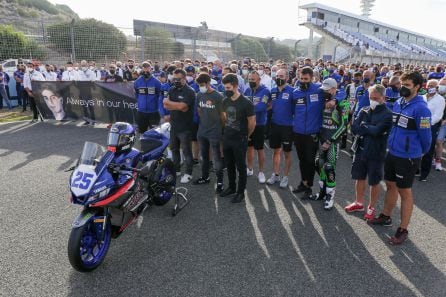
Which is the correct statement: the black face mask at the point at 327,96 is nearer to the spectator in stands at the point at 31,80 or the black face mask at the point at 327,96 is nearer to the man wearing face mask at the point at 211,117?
the man wearing face mask at the point at 211,117

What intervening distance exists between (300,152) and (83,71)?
11.5 m

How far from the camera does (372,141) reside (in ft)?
14.1

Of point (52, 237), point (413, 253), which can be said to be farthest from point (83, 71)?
point (413, 253)

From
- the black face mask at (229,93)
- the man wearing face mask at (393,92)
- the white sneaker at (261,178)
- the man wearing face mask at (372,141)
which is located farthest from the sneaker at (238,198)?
the man wearing face mask at (393,92)

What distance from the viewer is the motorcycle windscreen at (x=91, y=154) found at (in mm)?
3336

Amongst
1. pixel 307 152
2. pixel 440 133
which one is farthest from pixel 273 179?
pixel 440 133

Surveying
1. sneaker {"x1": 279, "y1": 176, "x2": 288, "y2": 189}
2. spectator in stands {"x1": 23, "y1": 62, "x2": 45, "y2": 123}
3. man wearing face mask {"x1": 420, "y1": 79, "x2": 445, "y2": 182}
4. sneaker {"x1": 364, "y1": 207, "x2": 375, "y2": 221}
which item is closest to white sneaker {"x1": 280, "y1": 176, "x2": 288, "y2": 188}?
sneaker {"x1": 279, "y1": 176, "x2": 288, "y2": 189}

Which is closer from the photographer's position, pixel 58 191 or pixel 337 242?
pixel 337 242

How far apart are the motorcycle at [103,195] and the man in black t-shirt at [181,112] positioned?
1586mm

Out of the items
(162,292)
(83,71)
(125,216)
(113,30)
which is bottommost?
(162,292)

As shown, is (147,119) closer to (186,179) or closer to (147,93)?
(147,93)

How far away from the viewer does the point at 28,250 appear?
12.0 ft

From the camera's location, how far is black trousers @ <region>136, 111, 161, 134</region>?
6953 mm

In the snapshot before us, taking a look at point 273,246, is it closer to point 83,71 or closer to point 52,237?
point 52,237
